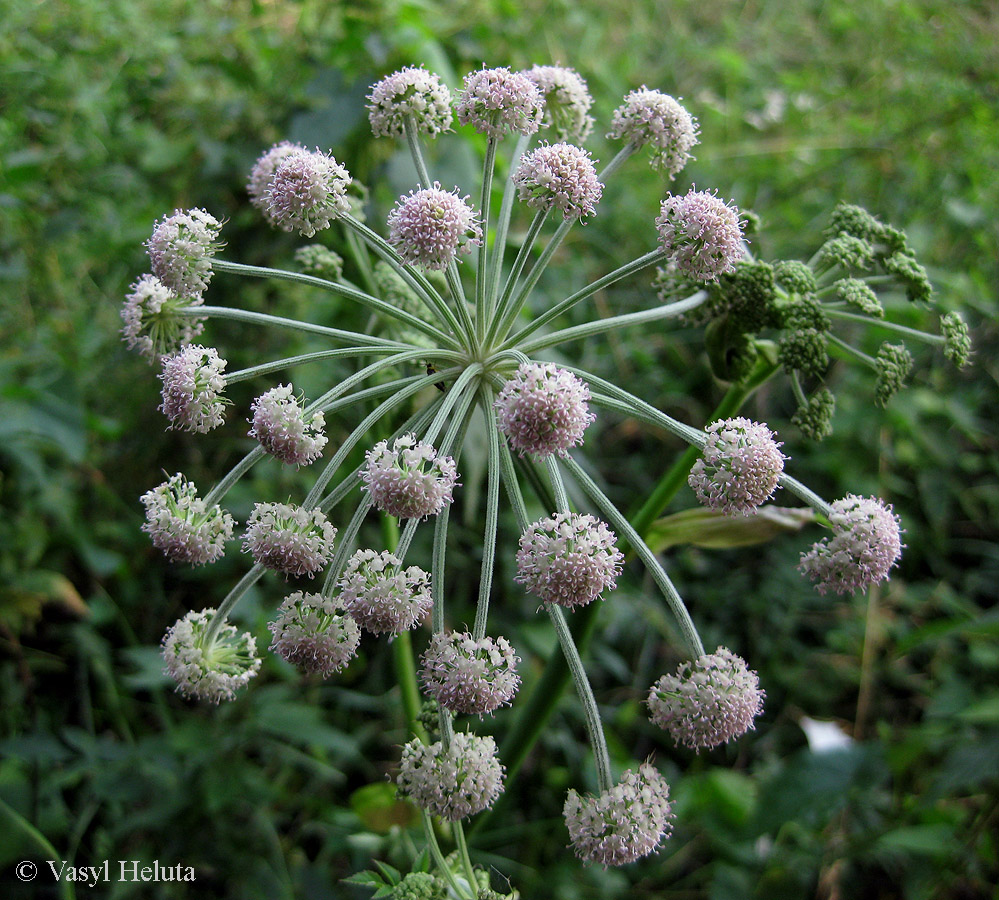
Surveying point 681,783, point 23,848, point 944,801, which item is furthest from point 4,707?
point 944,801

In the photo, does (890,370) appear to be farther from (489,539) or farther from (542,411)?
(489,539)

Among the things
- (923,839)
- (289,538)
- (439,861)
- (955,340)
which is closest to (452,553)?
(439,861)

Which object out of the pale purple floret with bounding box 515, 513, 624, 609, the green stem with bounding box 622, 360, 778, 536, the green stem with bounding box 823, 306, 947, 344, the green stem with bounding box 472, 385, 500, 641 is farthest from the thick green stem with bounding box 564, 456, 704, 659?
the green stem with bounding box 823, 306, 947, 344

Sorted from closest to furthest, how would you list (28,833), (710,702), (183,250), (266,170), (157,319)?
(710,702), (183,250), (157,319), (266,170), (28,833)

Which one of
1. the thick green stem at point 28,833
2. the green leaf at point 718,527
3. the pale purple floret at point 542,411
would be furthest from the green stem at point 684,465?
the thick green stem at point 28,833

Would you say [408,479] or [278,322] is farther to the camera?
[278,322]

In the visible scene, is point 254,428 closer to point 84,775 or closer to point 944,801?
point 84,775
